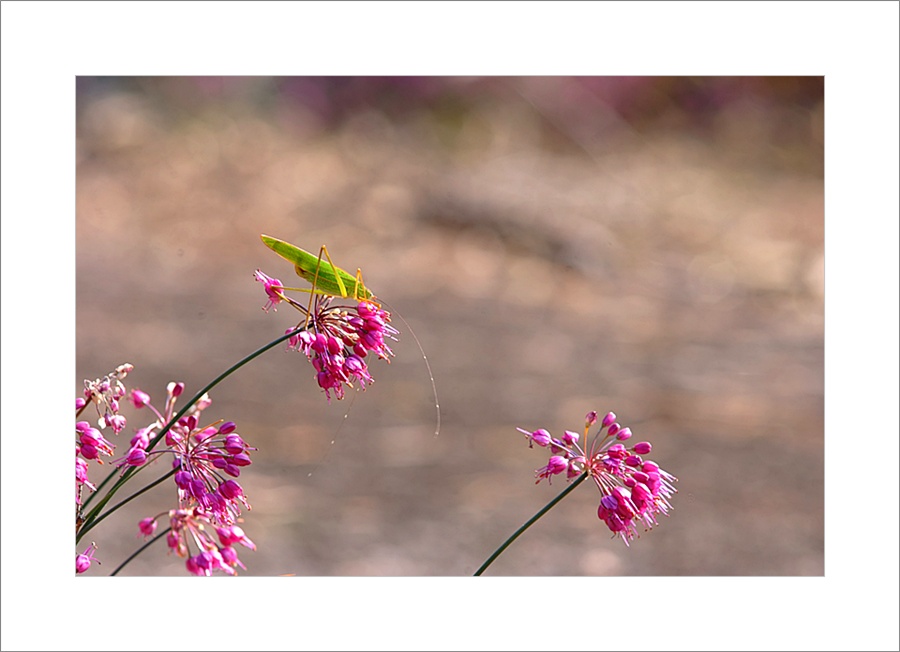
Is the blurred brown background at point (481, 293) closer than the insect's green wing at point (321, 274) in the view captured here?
No

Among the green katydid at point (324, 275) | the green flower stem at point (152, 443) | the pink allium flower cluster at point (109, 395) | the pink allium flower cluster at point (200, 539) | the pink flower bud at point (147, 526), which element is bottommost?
the pink allium flower cluster at point (200, 539)

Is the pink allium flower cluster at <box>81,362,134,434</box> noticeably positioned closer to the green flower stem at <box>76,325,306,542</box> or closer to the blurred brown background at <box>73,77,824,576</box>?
the green flower stem at <box>76,325,306,542</box>

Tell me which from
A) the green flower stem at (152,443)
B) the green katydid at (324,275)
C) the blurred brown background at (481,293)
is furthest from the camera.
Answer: the blurred brown background at (481,293)

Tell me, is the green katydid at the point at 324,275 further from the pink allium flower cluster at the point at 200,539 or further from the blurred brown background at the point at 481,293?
the blurred brown background at the point at 481,293

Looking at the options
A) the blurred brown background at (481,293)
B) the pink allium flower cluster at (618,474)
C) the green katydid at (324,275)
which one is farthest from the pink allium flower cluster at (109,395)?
the blurred brown background at (481,293)

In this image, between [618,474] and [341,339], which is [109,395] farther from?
[618,474]

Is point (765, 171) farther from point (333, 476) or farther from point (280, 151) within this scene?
point (333, 476)

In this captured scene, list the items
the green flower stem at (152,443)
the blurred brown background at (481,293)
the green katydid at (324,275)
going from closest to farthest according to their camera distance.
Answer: the green flower stem at (152,443)
the green katydid at (324,275)
the blurred brown background at (481,293)

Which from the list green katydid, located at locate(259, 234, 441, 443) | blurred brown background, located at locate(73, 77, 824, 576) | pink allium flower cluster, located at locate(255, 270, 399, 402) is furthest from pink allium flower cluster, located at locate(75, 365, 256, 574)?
blurred brown background, located at locate(73, 77, 824, 576)

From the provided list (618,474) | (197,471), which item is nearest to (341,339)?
(197,471)
